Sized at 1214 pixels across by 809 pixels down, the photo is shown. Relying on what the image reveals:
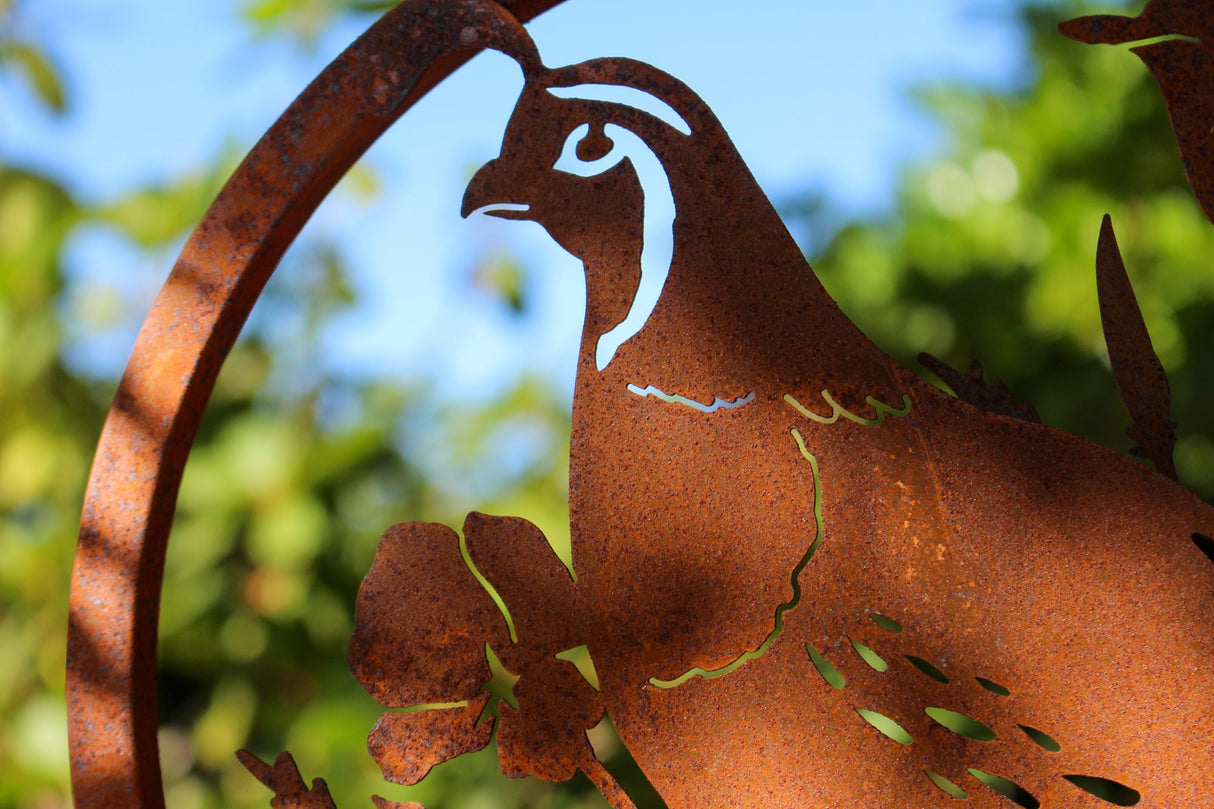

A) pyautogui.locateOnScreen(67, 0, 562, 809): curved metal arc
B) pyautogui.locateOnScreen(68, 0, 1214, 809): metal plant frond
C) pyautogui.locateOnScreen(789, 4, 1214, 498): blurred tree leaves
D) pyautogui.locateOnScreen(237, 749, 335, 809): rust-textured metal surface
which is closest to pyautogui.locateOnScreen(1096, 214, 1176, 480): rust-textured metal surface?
pyautogui.locateOnScreen(68, 0, 1214, 809): metal plant frond

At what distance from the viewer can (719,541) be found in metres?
0.47

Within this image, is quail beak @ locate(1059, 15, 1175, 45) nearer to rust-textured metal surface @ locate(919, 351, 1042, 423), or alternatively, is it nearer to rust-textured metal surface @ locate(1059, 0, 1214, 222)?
rust-textured metal surface @ locate(1059, 0, 1214, 222)

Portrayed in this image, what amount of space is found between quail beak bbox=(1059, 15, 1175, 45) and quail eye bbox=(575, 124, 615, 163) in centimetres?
23

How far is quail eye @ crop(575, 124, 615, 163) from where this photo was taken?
50cm

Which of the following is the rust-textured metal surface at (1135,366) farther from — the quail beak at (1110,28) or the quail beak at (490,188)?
the quail beak at (490,188)

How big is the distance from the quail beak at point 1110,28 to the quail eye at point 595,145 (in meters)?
0.23

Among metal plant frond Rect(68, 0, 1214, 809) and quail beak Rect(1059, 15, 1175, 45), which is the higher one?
quail beak Rect(1059, 15, 1175, 45)

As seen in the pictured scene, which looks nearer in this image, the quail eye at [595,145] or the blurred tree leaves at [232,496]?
the quail eye at [595,145]

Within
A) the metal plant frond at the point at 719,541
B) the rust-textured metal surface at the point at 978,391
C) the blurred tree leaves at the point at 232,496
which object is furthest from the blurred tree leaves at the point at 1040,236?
the metal plant frond at the point at 719,541

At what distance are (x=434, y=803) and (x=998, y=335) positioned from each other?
1.02 meters

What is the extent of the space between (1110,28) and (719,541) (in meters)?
0.32

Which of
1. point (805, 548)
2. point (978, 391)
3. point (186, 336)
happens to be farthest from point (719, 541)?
point (186, 336)

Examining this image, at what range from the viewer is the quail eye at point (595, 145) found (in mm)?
501

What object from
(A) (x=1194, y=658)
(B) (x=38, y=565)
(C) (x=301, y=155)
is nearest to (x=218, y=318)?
(C) (x=301, y=155)
